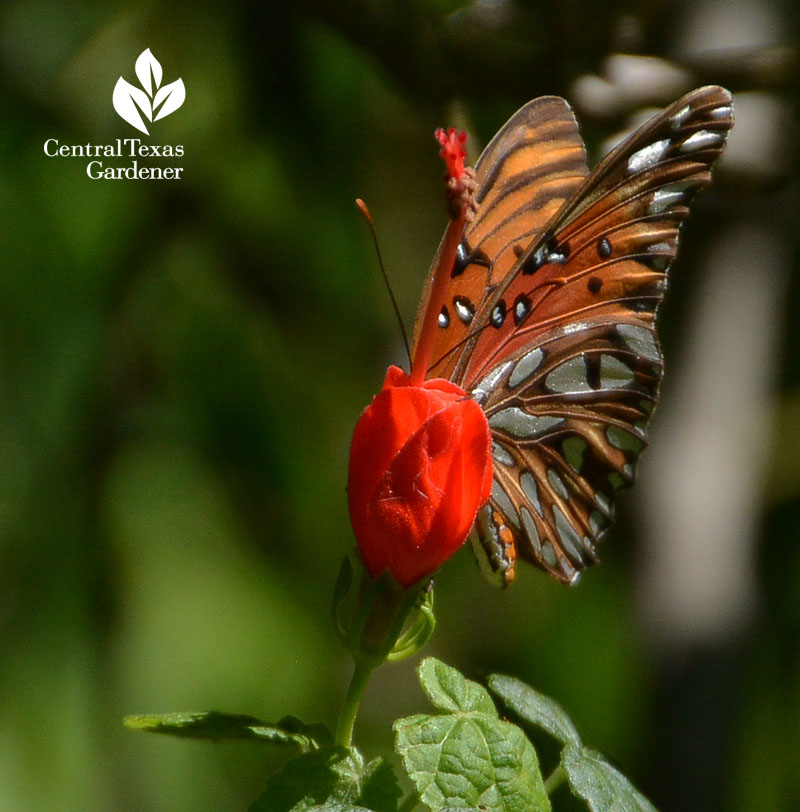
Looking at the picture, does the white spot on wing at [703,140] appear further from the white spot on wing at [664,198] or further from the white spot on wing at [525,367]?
the white spot on wing at [525,367]

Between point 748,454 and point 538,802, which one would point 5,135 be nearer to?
point 748,454

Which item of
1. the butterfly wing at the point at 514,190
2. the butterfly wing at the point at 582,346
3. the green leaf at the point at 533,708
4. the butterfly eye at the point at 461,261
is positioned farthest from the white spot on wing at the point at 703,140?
the green leaf at the point at 533,708

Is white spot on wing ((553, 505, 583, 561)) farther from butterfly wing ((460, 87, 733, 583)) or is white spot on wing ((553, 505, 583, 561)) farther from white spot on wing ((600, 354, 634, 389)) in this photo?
white spot on wing ((600, 354, 634, 389))

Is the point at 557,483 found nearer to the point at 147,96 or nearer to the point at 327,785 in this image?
the point at 327,785

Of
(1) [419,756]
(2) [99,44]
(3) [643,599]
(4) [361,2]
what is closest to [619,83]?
(4) [361,2]

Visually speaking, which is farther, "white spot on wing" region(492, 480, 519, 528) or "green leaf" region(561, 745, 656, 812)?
"white spot on wing" region(492, 480, 519, 528)

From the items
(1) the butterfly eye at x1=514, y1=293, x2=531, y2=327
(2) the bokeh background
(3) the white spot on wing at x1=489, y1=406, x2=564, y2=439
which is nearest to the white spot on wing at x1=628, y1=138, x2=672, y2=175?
(1) the butterfly eye at x1=514, y1=293, x2=531, y2=327
